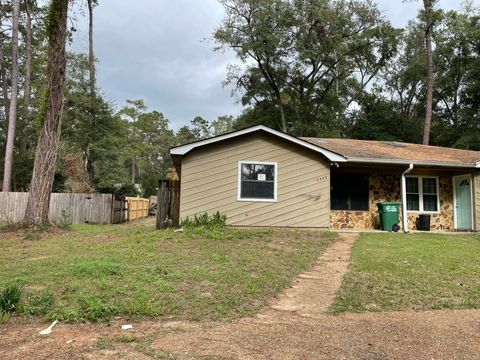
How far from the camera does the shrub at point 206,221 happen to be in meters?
11.1

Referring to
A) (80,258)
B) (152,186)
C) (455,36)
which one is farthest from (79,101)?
(455,36)

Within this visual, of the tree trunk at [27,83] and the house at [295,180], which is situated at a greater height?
the tree trunk at [27,83]

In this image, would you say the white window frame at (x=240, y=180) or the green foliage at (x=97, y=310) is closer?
the green foliage at (x=97, y=310)

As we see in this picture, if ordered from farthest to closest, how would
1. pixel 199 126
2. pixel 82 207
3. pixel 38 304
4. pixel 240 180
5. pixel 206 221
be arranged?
pixel 199 126 < pixel 82 207 < pixel 240 180 < pixel 206 221 < pixel 38 304

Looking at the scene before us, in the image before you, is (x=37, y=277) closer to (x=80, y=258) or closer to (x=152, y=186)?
(x=80, y=258)

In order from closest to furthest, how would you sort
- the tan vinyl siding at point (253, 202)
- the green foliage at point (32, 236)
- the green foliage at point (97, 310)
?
the green foliage at point (97, 310), the green foliage at point (32, 236), the tan vinyl siding at point (253, 202)

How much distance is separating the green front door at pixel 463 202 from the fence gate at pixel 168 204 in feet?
32.2

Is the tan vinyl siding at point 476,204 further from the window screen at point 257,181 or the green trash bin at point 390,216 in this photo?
the window screen at point 257,181

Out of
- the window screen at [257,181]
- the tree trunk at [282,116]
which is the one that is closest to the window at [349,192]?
the window screen at [257,181]

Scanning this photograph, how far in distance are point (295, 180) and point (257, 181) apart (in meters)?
1.20

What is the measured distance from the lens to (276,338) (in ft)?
11.5

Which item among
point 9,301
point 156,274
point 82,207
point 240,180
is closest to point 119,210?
point 82,207

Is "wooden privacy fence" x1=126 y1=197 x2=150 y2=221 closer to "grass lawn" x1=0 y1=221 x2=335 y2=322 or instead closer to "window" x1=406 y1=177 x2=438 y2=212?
"grass lawn" x1=0 y1=221 x2=335 y2=322

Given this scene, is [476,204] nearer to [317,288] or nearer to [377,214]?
[377,214]
